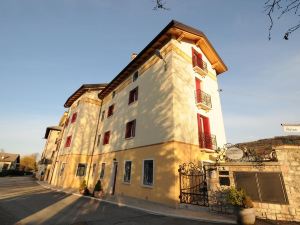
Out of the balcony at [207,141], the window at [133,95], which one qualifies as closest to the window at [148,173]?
the balcony at [207,141]

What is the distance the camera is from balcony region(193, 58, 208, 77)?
15.0 meters

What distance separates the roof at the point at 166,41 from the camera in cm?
1380

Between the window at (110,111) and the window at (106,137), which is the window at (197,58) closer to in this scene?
the window at (110,111)

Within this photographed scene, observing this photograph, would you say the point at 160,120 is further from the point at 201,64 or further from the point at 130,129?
the point at 201,64

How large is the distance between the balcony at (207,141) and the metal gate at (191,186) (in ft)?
6.70

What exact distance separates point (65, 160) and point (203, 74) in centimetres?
1959

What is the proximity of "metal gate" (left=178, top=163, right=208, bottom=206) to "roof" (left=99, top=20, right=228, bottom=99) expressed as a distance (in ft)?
32.2

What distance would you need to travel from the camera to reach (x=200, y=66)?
1609 centimetres

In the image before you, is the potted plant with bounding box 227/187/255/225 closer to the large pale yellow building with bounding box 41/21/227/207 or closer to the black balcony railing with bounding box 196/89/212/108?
the large pale yellow building with bounding box 41/21/227/207

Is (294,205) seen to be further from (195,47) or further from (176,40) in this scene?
(195,47)

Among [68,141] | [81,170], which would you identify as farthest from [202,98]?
[68,141]

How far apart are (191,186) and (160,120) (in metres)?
4.59

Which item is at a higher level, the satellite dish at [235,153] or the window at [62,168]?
the satellite dish at [235,153]

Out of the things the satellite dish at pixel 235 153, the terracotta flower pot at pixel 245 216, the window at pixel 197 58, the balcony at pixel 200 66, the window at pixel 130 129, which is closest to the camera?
the terracotta flower pot at pixel 245 216
